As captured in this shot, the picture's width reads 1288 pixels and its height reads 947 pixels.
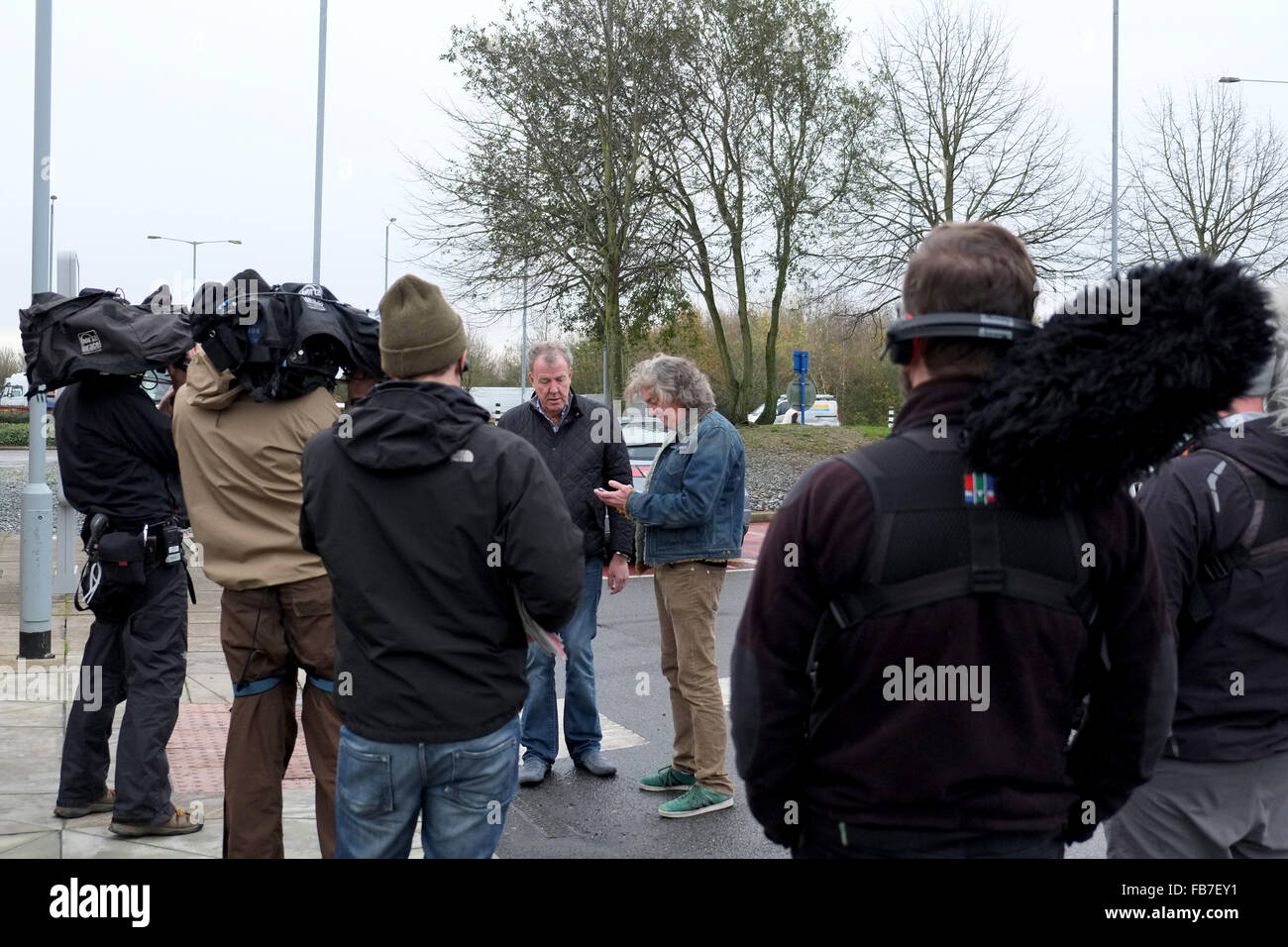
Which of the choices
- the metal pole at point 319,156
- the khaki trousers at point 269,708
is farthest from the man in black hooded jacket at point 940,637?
the metal pole at point 319,156

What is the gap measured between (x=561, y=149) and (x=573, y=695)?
73.4 ft

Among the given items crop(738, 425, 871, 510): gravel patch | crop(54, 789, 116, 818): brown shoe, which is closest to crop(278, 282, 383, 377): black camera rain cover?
crop(54, 789, 116, 818): brown shoe

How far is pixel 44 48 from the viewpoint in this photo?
8.13m

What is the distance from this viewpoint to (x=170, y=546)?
476cm

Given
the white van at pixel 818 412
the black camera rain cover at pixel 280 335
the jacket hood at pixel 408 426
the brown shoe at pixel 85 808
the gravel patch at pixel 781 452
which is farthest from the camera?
the white van at pixel 818 412

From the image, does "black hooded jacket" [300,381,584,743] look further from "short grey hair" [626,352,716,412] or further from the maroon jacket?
"short grey hair" [626,352,716,412]

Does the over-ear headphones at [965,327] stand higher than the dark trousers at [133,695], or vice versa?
the over-ear headphones at [965,327]

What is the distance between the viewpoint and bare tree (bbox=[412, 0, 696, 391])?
26297 mm

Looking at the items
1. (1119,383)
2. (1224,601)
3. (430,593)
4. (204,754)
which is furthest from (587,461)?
(1119,383)

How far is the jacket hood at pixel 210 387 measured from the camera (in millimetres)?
3877

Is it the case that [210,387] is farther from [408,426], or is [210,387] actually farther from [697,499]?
[697,499]

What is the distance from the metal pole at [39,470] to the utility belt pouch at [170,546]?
3.45 m

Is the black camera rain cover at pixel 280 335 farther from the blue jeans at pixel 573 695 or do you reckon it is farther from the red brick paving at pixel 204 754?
the blue jeans at pixel 573 695
